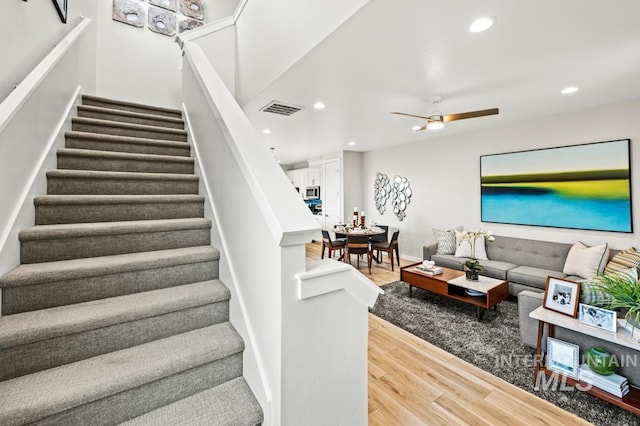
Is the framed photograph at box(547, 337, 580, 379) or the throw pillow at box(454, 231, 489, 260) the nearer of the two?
the framed photograph at box(547, 337, 580, 379)

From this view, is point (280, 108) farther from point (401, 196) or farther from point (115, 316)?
point (401, 196)

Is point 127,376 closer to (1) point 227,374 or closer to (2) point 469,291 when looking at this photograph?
(1) point 227,374

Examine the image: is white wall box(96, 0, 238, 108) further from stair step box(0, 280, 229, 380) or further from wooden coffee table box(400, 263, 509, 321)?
wooden coffee table box(400, 263, 509, 321)

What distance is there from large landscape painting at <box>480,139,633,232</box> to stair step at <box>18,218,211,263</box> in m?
4.68

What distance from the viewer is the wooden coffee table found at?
3.04 metres

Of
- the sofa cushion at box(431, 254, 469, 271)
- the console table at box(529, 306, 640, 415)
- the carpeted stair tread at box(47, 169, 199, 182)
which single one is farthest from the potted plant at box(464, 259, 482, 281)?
the carpeted stair tread at box(47, 169, 199, 182)

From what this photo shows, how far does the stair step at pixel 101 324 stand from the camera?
1.04m

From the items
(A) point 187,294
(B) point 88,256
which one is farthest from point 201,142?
(A) point 187,294

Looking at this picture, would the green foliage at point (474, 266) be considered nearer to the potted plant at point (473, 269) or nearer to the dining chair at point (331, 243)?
the potted plant at point (473, 269)

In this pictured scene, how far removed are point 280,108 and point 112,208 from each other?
99.2 inches

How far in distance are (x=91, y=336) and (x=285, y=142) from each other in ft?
17.4

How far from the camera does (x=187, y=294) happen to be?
141 cm

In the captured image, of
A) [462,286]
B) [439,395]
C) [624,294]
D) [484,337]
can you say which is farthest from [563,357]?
[462,286]

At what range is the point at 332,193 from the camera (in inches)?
299
